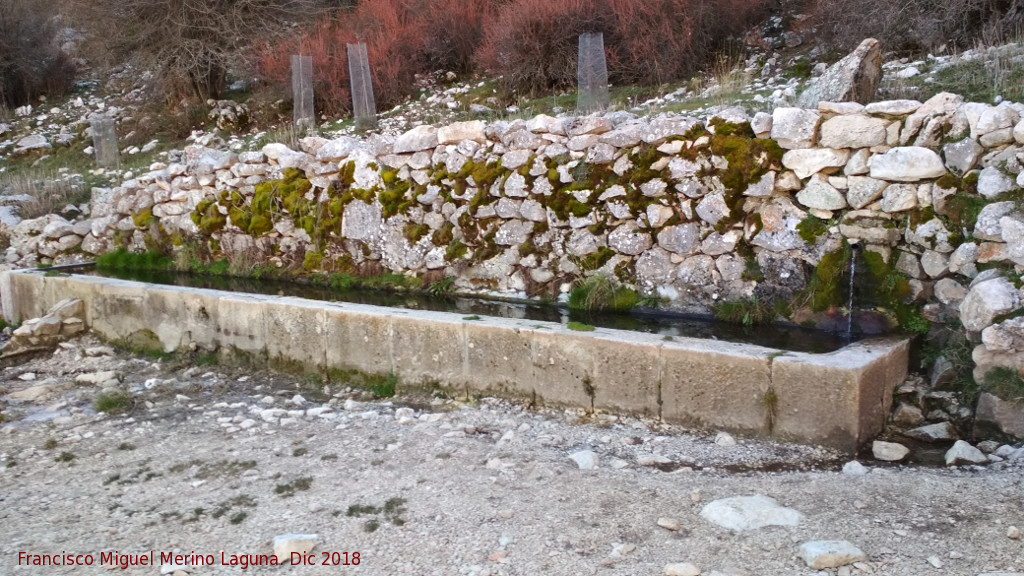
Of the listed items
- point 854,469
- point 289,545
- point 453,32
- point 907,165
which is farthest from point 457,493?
point 453,32

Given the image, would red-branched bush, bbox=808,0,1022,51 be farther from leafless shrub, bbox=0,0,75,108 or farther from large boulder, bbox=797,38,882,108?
leafless shrub, bbox=0,0,75,108

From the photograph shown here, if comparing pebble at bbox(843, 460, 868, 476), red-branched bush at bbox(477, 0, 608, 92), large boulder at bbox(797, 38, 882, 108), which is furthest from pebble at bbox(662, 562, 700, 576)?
red-branched bush at bbox(477, 0, 608, 92)

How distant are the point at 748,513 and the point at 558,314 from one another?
9.55 feet

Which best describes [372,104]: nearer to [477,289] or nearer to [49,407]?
[477,289]

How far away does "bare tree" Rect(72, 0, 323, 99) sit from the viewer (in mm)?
15969

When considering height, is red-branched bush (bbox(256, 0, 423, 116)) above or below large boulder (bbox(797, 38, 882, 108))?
above

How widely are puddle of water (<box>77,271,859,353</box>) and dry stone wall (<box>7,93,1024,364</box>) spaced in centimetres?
22

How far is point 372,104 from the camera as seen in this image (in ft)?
41.3

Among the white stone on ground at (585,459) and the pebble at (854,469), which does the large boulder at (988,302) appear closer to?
the pebble at (854,469)

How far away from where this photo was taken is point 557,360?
490 centimetres

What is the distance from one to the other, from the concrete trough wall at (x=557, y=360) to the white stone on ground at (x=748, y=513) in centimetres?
87

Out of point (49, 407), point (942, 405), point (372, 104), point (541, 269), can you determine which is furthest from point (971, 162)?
point (372, 104)

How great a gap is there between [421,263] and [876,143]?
388 centimetres

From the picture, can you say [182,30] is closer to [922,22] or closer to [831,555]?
[922,22]
